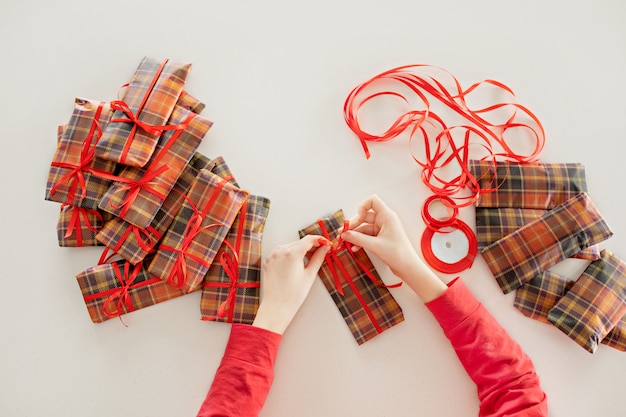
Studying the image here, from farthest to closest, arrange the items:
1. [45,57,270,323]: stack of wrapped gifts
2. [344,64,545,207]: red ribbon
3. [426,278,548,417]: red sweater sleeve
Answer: [344,64,545,207]: red ribbon < [45,57,270,323]: stack of wrapped gifts < [426,278,548,417]: red sweater sleeve

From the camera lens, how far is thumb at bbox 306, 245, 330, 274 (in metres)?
1.51

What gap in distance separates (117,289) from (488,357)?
3.63 feet

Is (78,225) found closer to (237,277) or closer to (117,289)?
(117,289)

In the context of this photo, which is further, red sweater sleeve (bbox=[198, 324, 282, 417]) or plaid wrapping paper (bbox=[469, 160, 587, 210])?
plaid wrapping paper (bbox=[469, 160, 587, 210])

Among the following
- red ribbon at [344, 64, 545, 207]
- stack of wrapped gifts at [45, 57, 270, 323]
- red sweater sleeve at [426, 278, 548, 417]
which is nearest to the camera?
red sweater sleeve at [426, 278, 548, 417]

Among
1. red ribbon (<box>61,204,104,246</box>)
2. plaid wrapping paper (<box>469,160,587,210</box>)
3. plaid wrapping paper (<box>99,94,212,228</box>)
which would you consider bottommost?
plaid wrapping paper (<box>469,160,587,210</box>)

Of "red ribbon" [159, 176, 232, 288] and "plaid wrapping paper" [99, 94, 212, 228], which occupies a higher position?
"plaid wrapping paper" [99, 94, 212, 228]

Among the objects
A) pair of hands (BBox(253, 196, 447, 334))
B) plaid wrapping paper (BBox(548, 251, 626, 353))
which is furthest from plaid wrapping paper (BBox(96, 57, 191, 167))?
plaid wrapping paper (BBox(548, 251, 626, 353))

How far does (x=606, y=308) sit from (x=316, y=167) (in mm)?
973

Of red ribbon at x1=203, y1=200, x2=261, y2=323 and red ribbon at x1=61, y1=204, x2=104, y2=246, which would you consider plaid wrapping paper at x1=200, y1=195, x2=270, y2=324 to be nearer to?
red ribbon at x1=203, y1=200, x2=261, y2=323

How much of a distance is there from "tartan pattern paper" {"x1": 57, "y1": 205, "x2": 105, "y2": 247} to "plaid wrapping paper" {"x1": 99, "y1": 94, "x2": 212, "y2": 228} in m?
0.10

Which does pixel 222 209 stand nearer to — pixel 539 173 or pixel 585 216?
pixel 539 173

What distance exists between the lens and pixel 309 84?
1646 millimetres

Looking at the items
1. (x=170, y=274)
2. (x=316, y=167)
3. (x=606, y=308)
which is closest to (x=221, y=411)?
(x=170, y=274)
